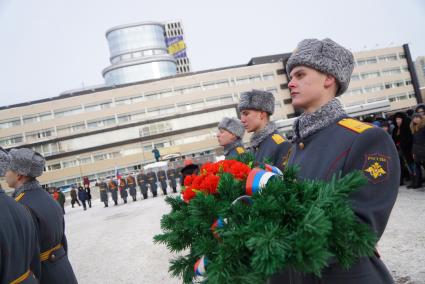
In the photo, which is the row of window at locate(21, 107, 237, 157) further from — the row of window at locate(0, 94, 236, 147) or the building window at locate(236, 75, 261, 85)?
the building window at locate(236, 75, 261, 85)

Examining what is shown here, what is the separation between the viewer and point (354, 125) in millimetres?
1546

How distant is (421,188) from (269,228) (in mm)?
8265

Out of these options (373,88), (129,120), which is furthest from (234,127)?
(373,88)

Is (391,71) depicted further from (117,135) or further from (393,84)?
(117,135)

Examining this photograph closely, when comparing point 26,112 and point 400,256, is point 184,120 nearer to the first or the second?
point 26,112

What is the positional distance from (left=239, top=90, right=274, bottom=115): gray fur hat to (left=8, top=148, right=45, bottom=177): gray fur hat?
2046 mm

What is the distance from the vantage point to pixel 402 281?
3143 mm

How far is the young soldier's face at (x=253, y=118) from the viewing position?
344 cm

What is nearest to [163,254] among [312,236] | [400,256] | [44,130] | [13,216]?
[400,256]

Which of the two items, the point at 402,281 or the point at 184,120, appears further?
the point at 184,120

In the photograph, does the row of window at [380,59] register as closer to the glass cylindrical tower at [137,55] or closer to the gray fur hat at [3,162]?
the glass cylindrical tower at [137,55]

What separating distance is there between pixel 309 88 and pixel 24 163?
2608 millimetres

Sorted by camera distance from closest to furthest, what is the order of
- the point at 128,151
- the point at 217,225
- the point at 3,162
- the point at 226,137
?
1. the point at 217,225
2. the point at 3,162
3. the point at 226,137
4. the point at 128,151

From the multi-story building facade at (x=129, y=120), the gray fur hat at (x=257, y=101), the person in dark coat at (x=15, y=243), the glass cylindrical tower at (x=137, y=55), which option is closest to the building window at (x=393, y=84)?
the multi-story building facade at (x=129, y=120)
